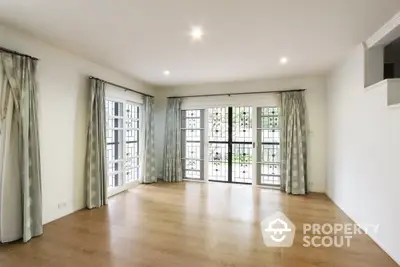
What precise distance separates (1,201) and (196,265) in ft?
7.67

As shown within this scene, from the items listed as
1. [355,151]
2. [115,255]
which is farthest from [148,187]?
[355,151]

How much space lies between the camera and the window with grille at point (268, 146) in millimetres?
5684

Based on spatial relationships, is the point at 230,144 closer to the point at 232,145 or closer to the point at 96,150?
the point at 232,145

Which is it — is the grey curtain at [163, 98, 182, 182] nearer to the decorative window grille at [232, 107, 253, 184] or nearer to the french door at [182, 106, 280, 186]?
the french door at [182, 106, 280, 186]

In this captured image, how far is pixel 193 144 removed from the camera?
6543 mm

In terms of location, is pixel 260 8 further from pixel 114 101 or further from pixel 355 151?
pixel 114 101

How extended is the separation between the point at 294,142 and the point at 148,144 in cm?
345

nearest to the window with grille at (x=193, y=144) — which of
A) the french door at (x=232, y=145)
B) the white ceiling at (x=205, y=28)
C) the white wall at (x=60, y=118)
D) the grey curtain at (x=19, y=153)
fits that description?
the french door at (x=232, y=145)

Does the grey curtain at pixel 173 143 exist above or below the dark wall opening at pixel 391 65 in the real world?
below

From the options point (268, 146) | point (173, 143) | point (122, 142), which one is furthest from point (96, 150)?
point (268, 146)

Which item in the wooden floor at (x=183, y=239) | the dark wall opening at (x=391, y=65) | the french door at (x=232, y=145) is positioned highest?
the dark wall opening at (x=391, y=65)

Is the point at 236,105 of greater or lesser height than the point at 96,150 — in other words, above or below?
above

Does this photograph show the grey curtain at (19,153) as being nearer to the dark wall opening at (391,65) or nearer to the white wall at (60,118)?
the white wall at (60,118)

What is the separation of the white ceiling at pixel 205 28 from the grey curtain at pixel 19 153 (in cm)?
58
